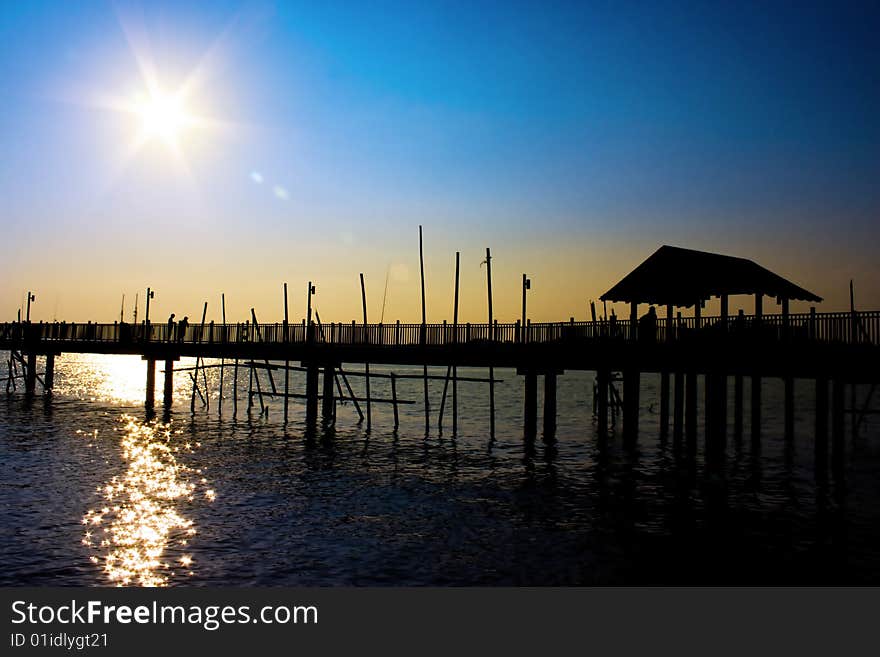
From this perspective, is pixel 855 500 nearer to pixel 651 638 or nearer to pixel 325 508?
pixel 651 638

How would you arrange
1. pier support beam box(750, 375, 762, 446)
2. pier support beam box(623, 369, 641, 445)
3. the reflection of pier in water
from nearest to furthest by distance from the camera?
the reflection of pier in water < pier support beam box(623, 369, 641, 445) < pier support beam box(750, 375, 762, 446)

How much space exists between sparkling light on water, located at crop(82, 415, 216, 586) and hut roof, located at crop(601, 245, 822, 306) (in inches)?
755

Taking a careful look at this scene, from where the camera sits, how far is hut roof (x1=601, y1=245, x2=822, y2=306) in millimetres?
29219

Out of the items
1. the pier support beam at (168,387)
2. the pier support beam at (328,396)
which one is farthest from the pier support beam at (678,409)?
the pier support beam at (168,387)

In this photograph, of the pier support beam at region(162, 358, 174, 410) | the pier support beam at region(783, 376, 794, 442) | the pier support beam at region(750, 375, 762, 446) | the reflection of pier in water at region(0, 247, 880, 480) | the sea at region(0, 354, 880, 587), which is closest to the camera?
the sea at region(0, 354, 880, 587)

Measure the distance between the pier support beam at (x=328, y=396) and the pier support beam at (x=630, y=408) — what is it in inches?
670

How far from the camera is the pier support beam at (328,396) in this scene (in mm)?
41750

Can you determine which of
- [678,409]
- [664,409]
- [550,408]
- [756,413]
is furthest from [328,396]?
[756,413]

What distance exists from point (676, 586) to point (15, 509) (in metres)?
16.1

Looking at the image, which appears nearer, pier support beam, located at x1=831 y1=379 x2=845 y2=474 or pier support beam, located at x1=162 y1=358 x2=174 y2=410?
pier support beam, located at x1=831 y1=379 x2=845 y2=474

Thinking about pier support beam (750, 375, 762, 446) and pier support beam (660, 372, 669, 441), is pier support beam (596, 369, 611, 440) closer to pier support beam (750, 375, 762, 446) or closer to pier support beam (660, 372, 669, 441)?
pier support beam (660, 372, 669, 441)

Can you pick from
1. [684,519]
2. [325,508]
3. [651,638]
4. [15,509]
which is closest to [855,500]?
[684,519]

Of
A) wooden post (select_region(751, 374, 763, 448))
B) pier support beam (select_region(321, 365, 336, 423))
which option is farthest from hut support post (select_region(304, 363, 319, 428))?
wooden post (select_region(751, 374, 763, 448))

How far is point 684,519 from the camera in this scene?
1822 centimetres
